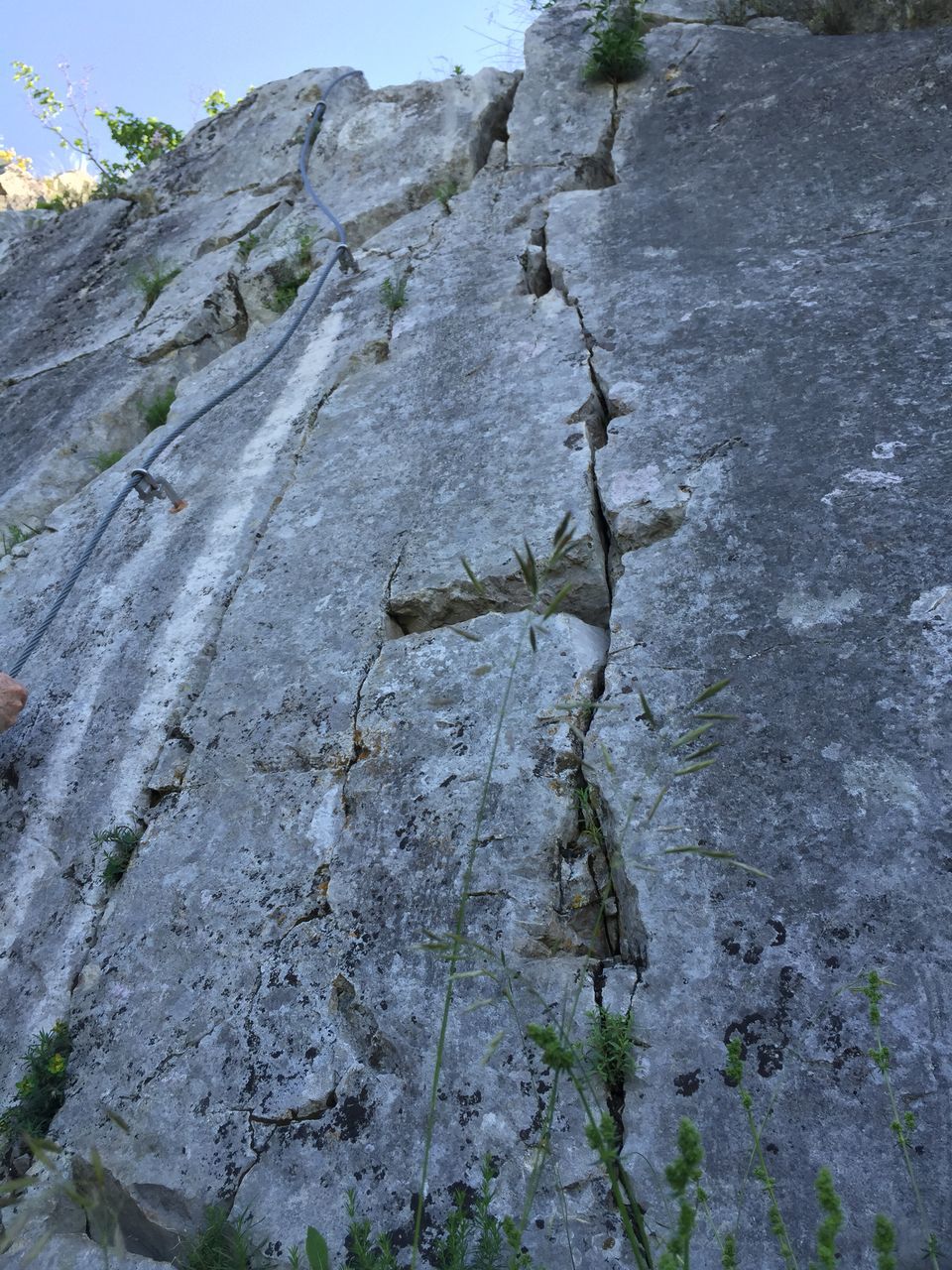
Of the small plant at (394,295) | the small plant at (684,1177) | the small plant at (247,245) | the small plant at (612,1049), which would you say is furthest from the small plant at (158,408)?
the small plant at (684,1177)

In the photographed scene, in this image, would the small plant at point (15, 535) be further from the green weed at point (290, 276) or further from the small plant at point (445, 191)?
the small plant at point (445, 191)

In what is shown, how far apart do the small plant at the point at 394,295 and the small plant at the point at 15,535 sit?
4.84ft

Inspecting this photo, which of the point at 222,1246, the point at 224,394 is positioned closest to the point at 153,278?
the point at 224,394

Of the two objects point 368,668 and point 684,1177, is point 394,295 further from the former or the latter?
point 684,1177

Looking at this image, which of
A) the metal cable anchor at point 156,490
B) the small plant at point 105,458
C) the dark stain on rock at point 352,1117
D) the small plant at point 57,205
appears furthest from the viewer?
the small plant at point 57,205

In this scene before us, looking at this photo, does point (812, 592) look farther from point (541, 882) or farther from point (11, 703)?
point (11, 703)

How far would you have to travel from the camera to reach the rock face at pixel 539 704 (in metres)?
1.59

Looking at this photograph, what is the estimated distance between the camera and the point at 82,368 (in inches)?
165

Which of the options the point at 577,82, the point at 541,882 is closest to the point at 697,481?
the point at 541,882

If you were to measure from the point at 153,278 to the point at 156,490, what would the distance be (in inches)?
74.1

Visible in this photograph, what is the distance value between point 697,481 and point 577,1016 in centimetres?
129

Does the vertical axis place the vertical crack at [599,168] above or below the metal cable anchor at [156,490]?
above

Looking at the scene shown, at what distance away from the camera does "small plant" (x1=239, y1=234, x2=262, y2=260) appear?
4.38m

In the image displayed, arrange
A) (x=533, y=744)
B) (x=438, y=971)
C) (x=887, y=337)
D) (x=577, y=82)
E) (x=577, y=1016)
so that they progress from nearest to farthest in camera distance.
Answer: (x=577, y=1016) → (x=438, y=971) → (x=533, y=744) → (x=887, y=337) → (x=577, y=82)
